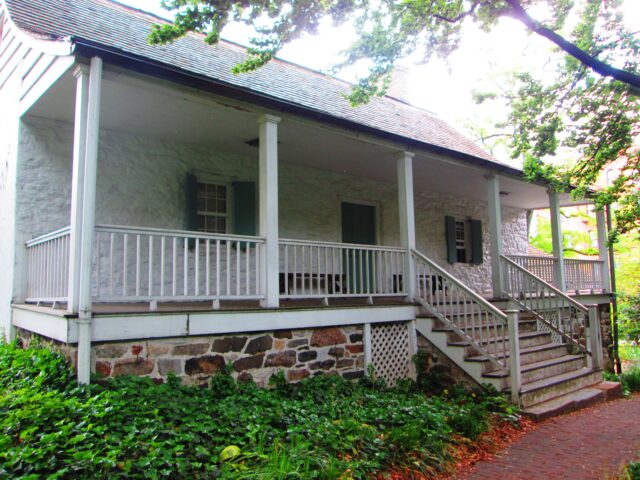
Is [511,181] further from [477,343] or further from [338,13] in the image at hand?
[338,13]

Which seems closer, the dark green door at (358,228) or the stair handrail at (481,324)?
the stair handrail at (481,324)

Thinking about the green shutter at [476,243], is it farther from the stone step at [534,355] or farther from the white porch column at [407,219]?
the white porch column at [407,219]

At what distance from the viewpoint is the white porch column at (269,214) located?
21.3 feet

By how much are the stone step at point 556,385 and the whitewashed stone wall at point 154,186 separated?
192 inches

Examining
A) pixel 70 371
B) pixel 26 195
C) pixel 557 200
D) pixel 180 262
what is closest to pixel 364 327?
pixel 180 262

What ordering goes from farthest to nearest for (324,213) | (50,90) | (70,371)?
(324,213) → (50,90) → (70,371)

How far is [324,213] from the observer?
1055cm

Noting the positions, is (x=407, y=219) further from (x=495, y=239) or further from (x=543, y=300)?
(x=543, y=300)

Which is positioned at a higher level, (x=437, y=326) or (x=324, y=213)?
(x=324, y=213)

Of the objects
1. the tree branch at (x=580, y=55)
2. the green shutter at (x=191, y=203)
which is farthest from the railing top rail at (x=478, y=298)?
the green shutter at (x=191, y=203)

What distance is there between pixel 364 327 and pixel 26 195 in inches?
200

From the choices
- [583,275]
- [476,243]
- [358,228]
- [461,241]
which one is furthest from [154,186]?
[583,275]

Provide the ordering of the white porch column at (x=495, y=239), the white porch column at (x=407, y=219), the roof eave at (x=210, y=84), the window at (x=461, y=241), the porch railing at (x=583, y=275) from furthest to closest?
the window at (x=461, y=241), the porch railing at (x=583, y=275), the white porch column at (x=495, y=239), the white porch column at (x=407, y=219), the roof eave at (x=210, y=84)

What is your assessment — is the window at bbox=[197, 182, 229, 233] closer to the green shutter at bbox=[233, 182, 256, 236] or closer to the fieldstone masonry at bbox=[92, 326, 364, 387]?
the green shutter at bbox=[233, 182, 256, 236]
